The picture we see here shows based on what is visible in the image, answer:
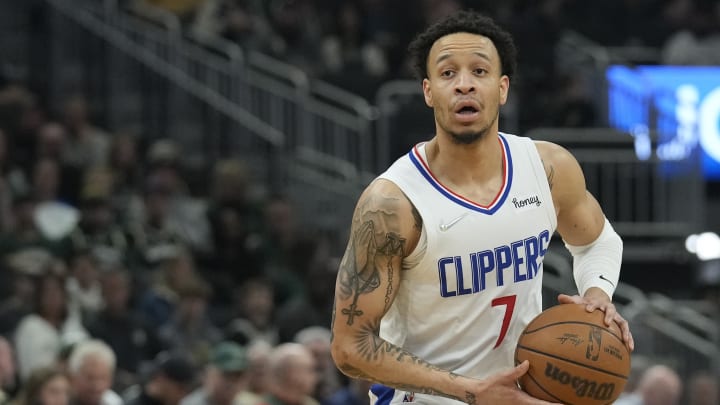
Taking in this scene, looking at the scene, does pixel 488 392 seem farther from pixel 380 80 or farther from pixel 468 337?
pixel 380 80

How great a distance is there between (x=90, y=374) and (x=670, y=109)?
8855 millimetres

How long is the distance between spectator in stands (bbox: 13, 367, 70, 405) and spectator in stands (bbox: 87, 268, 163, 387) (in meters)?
1.86

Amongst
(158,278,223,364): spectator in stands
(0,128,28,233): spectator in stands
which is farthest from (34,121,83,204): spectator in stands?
(158,278,223,364): spectator in stands

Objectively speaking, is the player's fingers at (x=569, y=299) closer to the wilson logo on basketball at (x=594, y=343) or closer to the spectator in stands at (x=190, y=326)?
the wilson logo on basketball at (x=594, y=343)

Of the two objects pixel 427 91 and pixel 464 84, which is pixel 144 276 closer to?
pixel 427 91

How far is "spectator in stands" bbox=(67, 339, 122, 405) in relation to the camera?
30.0 feet

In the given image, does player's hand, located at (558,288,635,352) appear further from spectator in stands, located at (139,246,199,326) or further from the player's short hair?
spectator in stands, located at (139,246,199,326)

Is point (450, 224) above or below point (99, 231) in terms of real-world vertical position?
above

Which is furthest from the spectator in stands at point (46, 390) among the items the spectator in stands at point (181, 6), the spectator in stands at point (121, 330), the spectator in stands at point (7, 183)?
the spectator in stands at point (181, 6)

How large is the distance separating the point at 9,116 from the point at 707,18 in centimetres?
940

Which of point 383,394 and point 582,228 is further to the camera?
point 582,228

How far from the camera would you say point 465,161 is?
5.58m

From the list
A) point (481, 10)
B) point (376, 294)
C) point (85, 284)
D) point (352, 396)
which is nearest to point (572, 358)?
point (376, 294)

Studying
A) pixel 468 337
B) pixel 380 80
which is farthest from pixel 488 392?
pixel 380 80
